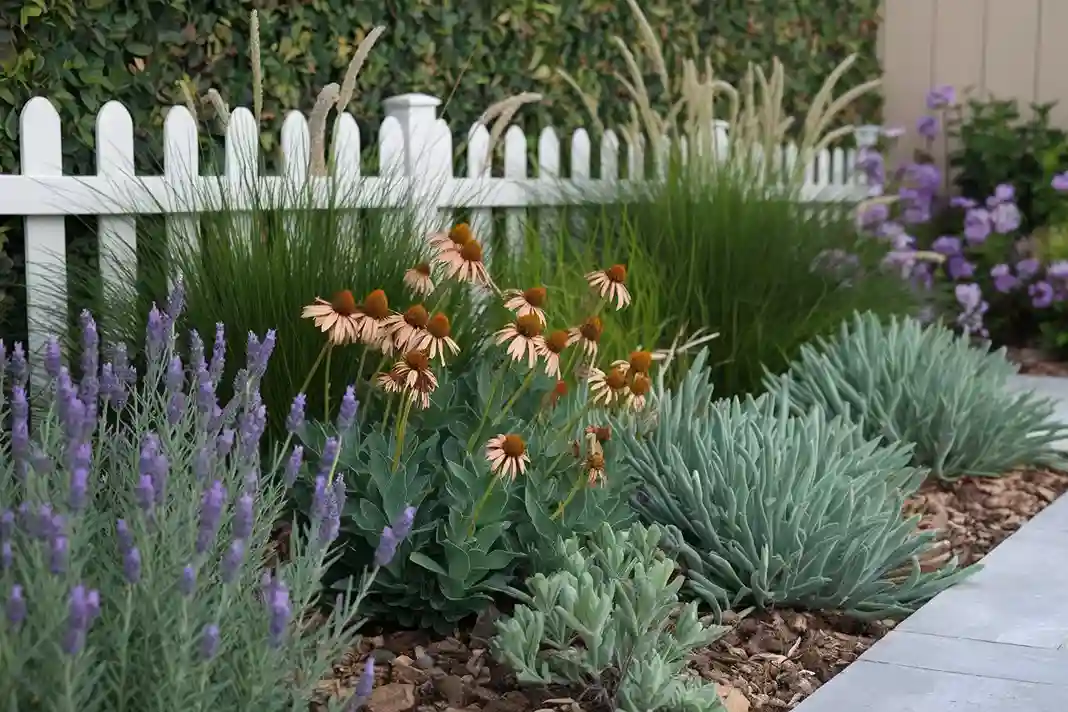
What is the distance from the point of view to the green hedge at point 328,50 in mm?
2713

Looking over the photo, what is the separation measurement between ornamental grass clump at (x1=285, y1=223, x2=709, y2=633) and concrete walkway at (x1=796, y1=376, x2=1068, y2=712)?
52 centimetres

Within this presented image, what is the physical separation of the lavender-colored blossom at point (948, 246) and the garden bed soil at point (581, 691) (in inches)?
157

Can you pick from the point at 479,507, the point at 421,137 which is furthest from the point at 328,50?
the point at 479,507

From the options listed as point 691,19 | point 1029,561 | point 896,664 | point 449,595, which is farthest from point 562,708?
point 691,19

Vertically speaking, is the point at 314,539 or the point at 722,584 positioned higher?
the point at 314,539

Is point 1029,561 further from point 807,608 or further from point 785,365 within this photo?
point 785,365

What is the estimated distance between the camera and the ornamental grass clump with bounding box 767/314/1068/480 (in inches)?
132

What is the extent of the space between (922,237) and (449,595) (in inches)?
192

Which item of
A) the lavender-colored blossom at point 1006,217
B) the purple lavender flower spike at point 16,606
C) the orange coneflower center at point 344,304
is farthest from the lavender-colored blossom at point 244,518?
the lavender-colored blossom at point 1006,217

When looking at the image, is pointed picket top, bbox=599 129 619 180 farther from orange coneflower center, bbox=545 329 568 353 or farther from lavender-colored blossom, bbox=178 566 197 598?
lavender-colored blossom, bbox=178 566 197 598

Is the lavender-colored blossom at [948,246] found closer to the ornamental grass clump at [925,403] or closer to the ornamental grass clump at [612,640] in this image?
the ornamental grass clump at [925,403]

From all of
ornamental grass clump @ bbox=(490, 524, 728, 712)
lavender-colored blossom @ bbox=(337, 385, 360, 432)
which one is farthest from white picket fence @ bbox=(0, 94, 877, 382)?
ornamental grass clump @ bbox=(490, 524, 728, 712)

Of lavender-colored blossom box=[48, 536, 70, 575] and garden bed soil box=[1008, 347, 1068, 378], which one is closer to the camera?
lavender-colored blossom box=[48, 536, 70, 575]

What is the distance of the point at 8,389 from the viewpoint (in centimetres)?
256
